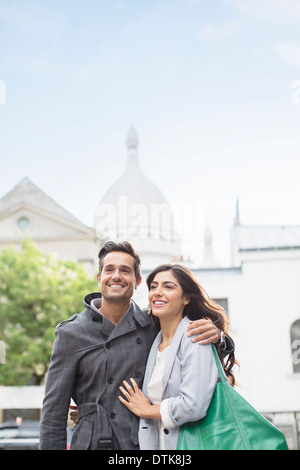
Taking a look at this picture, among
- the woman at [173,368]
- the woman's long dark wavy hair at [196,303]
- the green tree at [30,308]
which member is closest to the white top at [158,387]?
the woman at [173,368]

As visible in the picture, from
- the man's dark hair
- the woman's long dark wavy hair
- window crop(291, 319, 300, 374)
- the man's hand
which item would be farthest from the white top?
window crop(291, 319, 300, 374)

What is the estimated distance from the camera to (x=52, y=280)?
15.3m

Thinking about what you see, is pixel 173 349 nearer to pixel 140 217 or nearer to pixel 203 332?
pixel 203 332

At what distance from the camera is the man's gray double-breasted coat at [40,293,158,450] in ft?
7.99

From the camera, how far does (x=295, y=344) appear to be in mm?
16234

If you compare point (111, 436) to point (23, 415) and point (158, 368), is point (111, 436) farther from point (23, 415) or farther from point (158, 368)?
point (23, 415)

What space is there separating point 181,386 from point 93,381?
0.45 m

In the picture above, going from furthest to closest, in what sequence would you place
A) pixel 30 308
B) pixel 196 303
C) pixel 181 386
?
pixel 30 308 → pixel 196 303 → pixel 181 386

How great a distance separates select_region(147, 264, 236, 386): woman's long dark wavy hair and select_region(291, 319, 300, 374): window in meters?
14.3

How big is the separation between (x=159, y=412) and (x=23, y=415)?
18.8m

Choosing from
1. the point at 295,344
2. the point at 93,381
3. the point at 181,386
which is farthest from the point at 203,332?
the point at 295,344

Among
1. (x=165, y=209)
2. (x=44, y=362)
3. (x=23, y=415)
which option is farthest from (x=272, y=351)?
(x=165, y=209)

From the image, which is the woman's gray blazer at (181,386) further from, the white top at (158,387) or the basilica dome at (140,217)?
the basilica dome at (140,217)
